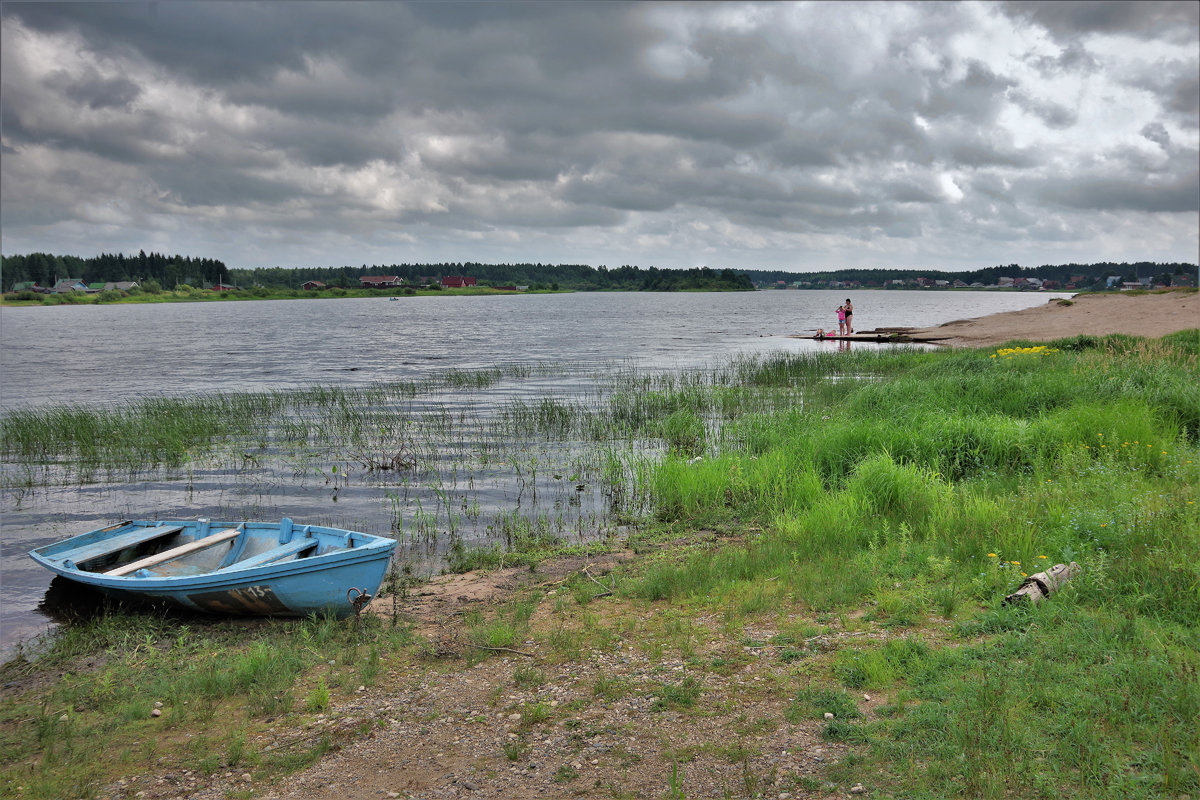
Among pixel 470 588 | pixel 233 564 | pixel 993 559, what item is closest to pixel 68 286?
pixel 233 564

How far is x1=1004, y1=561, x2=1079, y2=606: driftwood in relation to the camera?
721 centimetres

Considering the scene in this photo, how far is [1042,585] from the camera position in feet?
24.2

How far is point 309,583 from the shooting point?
9141 mm

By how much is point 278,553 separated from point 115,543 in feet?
11.9

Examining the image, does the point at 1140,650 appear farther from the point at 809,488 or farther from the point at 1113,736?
the point at 809,488

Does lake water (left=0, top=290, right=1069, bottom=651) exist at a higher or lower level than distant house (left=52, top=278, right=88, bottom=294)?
lower

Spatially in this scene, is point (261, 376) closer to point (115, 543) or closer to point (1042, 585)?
point (115, 543)

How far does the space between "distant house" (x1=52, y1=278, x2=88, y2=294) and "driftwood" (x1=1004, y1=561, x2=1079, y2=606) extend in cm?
22496

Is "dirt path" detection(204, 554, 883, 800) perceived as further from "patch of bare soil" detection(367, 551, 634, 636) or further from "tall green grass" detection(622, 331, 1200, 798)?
"patch of bare soil" detection(367, 551, 634, 636)

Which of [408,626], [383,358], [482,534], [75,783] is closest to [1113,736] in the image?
[408,626]

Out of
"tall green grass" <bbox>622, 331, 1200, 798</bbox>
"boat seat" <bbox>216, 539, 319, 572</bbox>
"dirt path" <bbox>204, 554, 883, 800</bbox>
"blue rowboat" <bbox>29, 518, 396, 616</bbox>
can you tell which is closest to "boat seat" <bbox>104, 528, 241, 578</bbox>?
"blue rowboat" <bbox>29, 518, 396, 616</bbox>

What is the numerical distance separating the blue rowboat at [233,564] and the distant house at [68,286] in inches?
8437

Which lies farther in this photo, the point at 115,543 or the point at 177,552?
the point at 115,543

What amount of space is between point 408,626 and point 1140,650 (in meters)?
7.70
